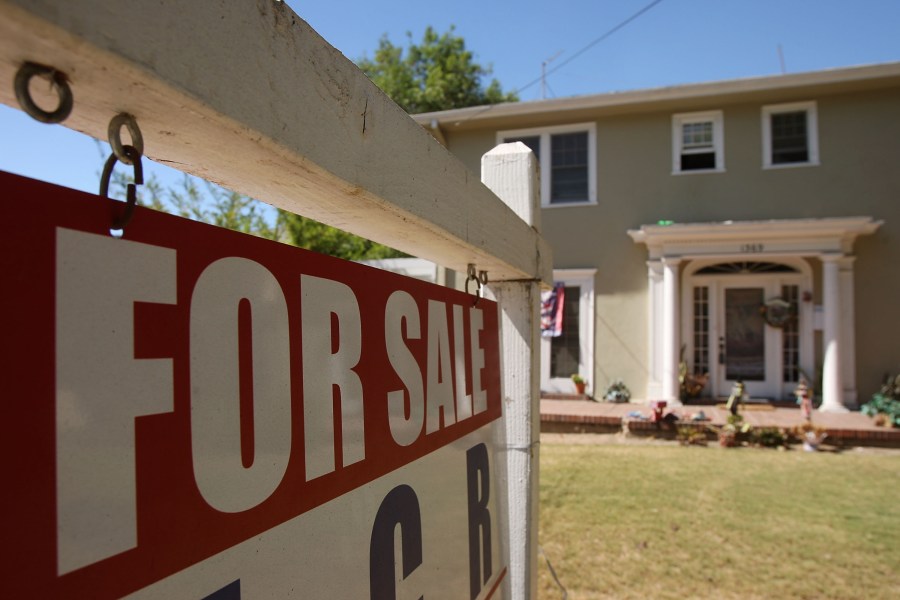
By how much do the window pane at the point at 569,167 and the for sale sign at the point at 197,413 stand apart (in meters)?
11.5

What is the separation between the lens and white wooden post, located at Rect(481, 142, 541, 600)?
1.86 meters

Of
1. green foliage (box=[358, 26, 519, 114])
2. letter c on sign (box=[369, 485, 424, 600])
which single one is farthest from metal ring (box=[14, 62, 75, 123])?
green foliage (box=[358, 26, 519, 114])

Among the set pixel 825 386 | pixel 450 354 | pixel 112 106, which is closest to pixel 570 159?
pixel 825 386

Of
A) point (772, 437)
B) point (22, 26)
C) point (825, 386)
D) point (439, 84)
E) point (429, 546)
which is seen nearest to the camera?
point (22, 26)

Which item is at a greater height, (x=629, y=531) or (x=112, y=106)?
(x=112, y=106)

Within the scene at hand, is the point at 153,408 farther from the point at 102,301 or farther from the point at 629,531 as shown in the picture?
the point at 629,531

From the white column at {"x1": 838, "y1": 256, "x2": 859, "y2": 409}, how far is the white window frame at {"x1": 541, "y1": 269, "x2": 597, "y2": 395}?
418 centimetres

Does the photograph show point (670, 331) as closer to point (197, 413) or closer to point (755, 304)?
point (755, 304)

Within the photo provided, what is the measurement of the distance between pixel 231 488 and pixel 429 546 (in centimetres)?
63

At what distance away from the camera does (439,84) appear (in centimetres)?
2520

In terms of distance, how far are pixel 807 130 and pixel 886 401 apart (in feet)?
16.0

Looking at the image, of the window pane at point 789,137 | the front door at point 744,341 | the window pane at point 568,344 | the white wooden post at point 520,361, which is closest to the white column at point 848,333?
the front door at point 744,341

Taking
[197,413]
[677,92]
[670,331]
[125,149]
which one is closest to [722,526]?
[197,413]

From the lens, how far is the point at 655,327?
1126cm
